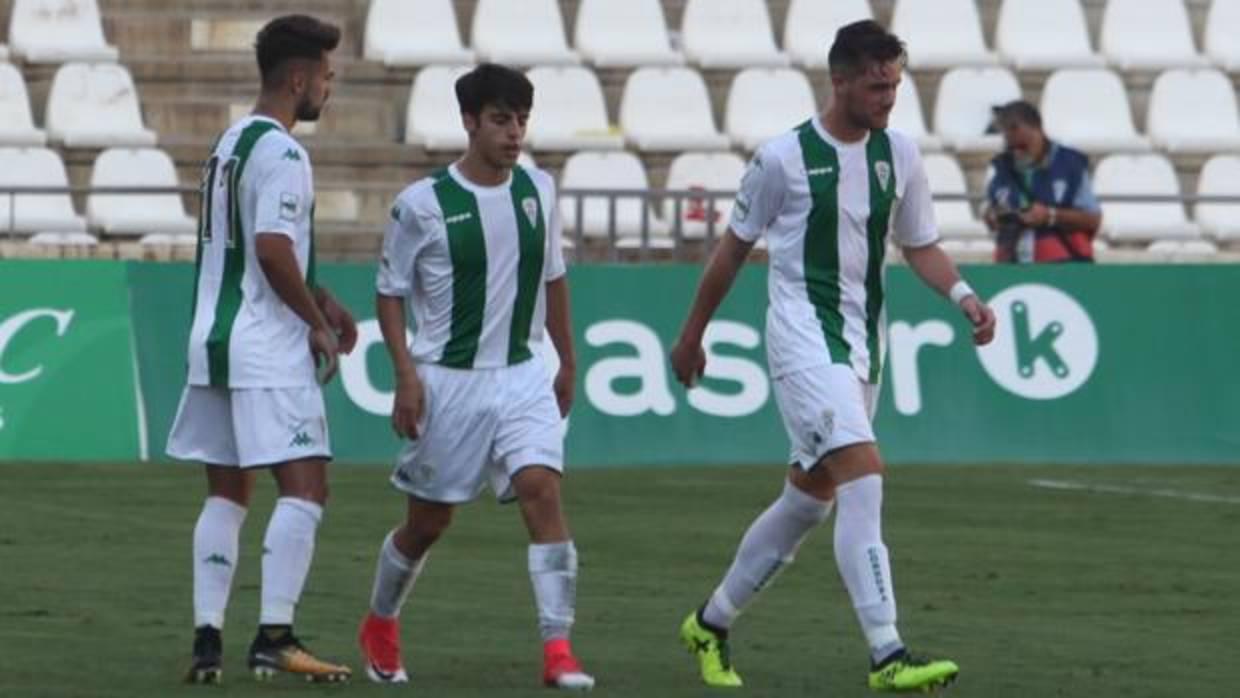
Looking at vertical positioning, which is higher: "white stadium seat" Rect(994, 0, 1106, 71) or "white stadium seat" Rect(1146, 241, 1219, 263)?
"white stadium seat" Rect(994, 0, 1106, 71)

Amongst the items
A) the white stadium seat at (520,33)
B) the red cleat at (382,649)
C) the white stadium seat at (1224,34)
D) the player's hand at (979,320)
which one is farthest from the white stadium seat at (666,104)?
the red cleat at (382,649)

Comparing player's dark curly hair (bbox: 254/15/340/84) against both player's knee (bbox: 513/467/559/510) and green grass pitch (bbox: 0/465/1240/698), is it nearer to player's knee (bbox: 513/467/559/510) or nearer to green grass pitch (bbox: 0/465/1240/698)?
player's knee (bbox: 513/467/559/510)

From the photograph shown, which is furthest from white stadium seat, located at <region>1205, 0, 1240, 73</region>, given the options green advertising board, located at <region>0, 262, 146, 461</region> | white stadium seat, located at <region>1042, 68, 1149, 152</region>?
green advertising board, located at <region>0, 262, 146, 461</region>

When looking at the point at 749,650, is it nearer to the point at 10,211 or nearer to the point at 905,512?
the point at 905,512

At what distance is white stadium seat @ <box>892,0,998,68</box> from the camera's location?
29.2 metres

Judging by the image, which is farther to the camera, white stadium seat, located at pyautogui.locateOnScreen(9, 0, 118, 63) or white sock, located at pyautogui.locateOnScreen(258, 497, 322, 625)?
white stadium seat, located at pyautogui.locateOnScreen(9, 0, 118, 63)

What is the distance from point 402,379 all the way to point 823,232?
1.40 meters

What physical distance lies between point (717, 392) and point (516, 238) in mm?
10718

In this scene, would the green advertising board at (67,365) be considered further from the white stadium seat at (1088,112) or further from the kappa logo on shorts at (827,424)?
the kappa logo on shorts at (827,424)

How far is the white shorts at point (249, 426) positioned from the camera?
10336 millimetres

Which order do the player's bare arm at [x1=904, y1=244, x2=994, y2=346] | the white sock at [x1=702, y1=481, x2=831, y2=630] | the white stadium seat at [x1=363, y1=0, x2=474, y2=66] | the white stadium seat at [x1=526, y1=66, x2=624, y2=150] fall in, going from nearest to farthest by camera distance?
the white sock at [x1=702, y1=481, x2=831, y2=630], the player's bare arm at [x1=904, y1=244, x2=994, y2=346], the white stadium seat at [x1=526, y1=66, x2=624, y2=150], the white stadium seat at [x1=363, y1=0, x2=474, y2=66]

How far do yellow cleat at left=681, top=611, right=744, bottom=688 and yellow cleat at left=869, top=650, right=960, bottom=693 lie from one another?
55 centimetres

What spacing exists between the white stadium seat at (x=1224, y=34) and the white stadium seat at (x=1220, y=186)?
4.98 feet

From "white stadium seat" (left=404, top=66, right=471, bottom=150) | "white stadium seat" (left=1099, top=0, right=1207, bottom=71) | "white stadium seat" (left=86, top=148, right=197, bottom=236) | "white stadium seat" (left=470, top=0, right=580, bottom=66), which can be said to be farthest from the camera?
"white stadium seat" (left=1099, top=0, right=1207, bottom=71)
